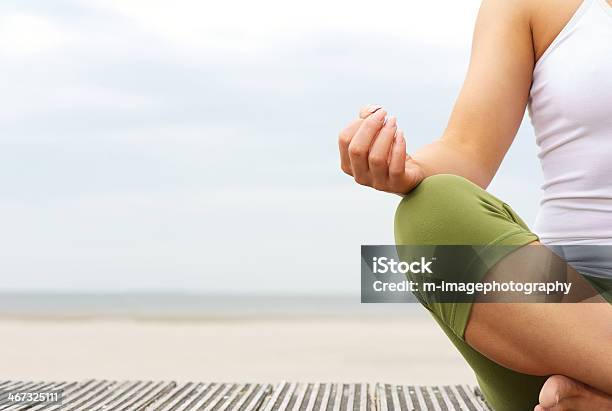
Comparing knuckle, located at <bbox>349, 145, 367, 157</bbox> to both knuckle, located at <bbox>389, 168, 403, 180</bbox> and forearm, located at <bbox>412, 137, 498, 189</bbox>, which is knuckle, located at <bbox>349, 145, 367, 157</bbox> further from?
forearm, located at <bbox>412, 137, 498, 189</bbox>

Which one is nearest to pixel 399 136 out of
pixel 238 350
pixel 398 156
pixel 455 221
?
pixel 398 156

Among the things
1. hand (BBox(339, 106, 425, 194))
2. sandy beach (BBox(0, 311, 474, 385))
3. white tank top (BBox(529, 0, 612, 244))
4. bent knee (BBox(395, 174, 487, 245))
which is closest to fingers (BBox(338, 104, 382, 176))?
hand (BBox(339, 106, 425, 194))

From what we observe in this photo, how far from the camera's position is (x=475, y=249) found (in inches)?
39.9

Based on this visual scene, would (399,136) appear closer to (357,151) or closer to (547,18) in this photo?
(357,151)

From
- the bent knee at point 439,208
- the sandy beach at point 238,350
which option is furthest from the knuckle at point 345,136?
the sandy beach at point 238,350

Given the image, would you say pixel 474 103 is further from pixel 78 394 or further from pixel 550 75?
pixel 78 394

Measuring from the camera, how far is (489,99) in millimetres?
1252

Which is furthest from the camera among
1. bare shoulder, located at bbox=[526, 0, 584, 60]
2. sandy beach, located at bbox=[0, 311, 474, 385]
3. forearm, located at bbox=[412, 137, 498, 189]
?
sandy beach, located at bbox=[0, 311, 474, 385]

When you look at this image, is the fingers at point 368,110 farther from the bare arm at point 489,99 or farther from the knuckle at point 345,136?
the bare arm at point 489,99

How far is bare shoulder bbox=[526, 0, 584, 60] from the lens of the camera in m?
1.25

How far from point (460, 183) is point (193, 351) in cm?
577

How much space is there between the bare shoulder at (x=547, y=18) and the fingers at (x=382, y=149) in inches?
17.1

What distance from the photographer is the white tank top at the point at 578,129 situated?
1141 millimetres

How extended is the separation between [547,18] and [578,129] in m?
0.22
